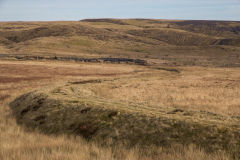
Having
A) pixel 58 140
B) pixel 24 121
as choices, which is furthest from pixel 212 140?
pixel 24 121

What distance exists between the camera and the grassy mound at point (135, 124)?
388 inches

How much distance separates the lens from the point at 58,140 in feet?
35.1

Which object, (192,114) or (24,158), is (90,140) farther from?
(192,114)

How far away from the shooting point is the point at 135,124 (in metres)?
11.7

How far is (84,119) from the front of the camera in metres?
13.2

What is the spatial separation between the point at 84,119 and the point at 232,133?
659cm

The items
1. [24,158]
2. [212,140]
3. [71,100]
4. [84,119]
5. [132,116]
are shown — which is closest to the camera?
[24,158]

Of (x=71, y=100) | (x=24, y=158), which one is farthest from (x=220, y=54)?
(x=24, y=158)

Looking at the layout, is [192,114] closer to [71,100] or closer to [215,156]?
[215,156]

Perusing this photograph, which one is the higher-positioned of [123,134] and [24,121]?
[123,134]

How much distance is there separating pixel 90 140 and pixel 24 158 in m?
3.45

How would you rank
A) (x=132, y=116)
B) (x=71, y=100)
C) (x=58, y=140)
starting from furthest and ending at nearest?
1. (x=71, y=100)
2. (x=132, y=116)
3. (x=58, y=140)

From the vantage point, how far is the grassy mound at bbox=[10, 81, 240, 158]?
9.85 meters

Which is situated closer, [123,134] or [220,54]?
[123,134]
